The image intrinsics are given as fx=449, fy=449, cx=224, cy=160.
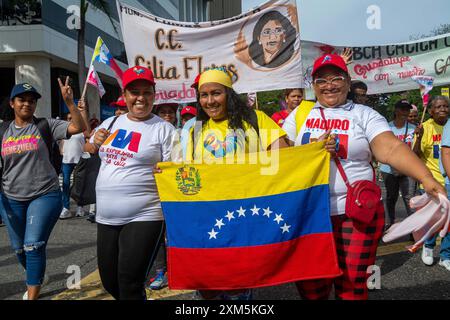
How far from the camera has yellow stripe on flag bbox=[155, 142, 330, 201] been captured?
2.83 metres

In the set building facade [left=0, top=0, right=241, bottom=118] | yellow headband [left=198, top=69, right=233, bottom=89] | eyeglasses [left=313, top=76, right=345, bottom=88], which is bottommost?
eyeglasses [left=313, top=76, right=345, bottom=88]

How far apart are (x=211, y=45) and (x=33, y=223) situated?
2.82 meters

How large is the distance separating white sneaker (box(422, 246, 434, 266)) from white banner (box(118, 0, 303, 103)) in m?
2.51

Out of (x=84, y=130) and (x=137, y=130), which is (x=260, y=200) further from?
(x=84, y=130)

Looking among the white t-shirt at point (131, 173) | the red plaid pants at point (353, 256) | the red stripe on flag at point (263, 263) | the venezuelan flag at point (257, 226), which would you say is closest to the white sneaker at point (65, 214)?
the white t-shirt at point (131, 173)

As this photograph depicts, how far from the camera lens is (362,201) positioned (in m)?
2.65

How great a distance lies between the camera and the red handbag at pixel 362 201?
265cm

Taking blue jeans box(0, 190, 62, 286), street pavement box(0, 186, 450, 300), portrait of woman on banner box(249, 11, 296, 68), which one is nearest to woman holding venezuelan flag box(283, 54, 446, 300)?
street pavement box(0, 186, 450, 300)

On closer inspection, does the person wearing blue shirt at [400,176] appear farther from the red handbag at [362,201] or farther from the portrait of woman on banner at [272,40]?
the red handbag at [362,201]

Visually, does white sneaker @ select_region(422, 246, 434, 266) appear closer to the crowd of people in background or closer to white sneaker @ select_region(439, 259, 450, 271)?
white sneaker @ select_region(439, 259, 450, 271)

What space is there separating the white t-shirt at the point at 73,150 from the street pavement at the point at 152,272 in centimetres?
266

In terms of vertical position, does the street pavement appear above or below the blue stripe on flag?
below

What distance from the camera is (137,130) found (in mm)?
3160
